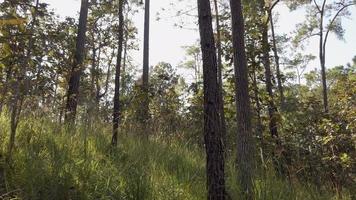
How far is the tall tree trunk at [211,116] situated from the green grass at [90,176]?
0.20m

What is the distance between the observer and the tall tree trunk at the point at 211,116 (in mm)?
3982

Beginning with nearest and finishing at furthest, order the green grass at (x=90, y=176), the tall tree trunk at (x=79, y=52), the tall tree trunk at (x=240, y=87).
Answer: the green grass at (x=90, y=176) < the tall tree trunk at (x=240, y=87) < the tall tree trunk at (x=79, y=52)

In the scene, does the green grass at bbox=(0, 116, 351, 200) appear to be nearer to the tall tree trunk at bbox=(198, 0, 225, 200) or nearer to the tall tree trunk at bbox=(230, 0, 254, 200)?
the tall tree trunk at bbox=(198, 0, 225, 200)

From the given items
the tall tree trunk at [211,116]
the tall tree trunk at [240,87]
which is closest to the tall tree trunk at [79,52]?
the tall tree trunk at [240,87]

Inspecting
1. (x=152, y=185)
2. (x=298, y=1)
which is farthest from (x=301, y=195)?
(x=298, y=1)

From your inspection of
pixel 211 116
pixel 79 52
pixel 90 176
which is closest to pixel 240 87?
pixel 211 116

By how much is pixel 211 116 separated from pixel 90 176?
4.76ft

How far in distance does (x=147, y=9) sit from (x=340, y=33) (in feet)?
41.0

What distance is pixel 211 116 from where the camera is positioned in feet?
13.9

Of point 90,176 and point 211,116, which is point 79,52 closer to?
point 90,176

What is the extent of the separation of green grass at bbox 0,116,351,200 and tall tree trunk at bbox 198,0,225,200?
0.20 metres

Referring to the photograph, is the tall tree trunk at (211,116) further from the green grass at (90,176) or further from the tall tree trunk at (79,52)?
the tall tree trunk at (79,52)

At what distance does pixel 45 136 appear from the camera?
5.04 m

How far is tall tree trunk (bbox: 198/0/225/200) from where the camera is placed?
398 centimetres
